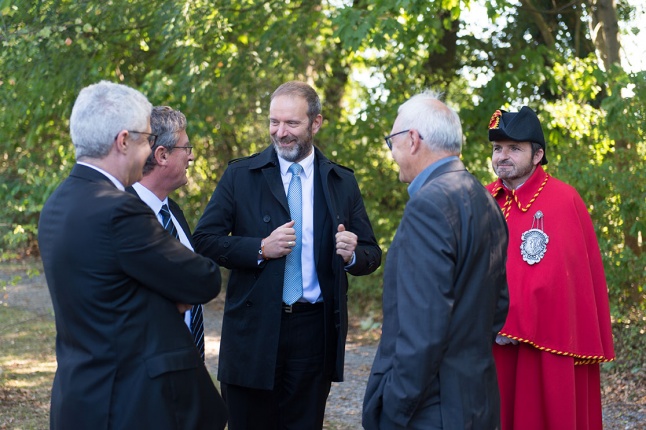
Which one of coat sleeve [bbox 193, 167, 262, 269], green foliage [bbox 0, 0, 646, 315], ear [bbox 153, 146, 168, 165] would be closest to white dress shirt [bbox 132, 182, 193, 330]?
ear [bbox 153, 146, 168, 165]

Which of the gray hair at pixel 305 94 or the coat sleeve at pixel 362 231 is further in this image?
the coat sleeve at pixel 362 231

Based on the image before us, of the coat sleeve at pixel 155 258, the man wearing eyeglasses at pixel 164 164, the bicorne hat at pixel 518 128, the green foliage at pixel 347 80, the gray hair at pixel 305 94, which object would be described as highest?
the green foliage at pixel 347 80

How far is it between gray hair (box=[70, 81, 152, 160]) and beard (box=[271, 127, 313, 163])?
1.42 metres

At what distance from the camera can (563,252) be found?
15.3 feet

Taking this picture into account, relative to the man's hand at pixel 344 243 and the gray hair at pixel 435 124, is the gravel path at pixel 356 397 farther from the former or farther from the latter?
the gray hair at pixel 435 124

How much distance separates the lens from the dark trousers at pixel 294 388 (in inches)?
176

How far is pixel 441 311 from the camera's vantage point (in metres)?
3.17

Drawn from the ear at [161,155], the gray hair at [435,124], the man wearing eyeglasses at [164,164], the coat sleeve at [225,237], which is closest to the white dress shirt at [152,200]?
the man wearing eyeglasses at [164,164]

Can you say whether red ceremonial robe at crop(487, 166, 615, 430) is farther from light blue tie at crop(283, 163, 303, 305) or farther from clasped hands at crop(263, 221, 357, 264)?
light blue tie at crop(283, 163, 303, 305)

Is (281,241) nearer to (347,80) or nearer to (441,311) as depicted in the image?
(441,311)

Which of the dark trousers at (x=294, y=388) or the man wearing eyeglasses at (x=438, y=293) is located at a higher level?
the man wearing eyeglasses at (x=438, y=293)

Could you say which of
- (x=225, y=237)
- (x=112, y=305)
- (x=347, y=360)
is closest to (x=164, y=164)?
(x=225, y=237)

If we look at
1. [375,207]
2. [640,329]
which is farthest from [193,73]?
[640,329]

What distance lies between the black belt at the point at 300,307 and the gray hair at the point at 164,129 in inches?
42.1
